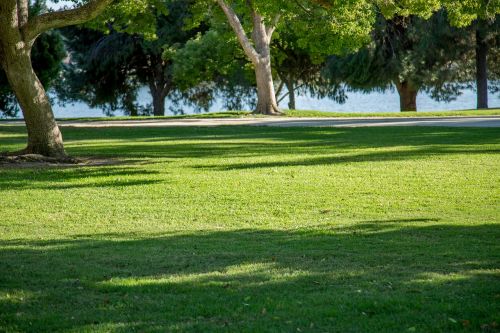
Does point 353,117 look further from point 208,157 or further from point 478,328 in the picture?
point 478,328

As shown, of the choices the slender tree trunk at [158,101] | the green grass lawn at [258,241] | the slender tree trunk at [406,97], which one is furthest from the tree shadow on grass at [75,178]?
the slender tree trunk at [158,101]

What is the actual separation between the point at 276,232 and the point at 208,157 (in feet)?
30.9

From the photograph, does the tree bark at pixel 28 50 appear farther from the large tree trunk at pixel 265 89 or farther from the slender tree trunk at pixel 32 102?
the large tree trunk at pixel 265 89

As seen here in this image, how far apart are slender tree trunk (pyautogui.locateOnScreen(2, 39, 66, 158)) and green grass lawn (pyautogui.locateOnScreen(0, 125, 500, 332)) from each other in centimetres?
127

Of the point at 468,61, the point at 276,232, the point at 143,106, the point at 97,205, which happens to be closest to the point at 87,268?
the point at 276,232

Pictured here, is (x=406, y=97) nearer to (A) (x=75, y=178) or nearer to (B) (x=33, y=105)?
(B) (x=33, y=105)

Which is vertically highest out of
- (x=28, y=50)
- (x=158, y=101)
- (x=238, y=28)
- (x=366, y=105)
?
(x=238, y=28)

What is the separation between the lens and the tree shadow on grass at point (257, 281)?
6164 millimetres

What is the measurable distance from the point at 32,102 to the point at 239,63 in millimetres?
35876

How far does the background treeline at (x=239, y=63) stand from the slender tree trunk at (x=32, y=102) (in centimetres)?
1524

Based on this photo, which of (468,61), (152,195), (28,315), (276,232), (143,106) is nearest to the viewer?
(28,315)

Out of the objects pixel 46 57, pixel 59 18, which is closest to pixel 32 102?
pixel 59 18

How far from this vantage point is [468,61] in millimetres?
49094

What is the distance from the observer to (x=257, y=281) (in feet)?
25.0
